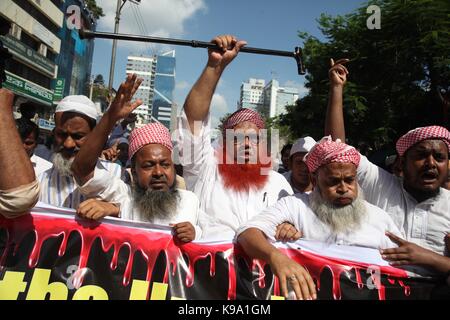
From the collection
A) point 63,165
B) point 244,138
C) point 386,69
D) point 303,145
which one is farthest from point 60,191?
point 386,69

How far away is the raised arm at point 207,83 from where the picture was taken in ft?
8.71

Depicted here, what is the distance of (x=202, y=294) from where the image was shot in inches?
83.7

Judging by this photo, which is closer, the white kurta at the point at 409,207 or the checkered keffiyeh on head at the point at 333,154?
the checkered keffiyeh on head at the point at 333,154

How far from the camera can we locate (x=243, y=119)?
10.2ft

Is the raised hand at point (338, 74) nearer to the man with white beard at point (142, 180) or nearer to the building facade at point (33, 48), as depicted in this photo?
the man with white beard at point (142, 180)

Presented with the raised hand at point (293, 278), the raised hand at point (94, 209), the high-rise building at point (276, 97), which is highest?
the high-rise building at point (276, 97)

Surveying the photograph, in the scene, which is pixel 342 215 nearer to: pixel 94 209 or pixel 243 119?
pixel 243 119

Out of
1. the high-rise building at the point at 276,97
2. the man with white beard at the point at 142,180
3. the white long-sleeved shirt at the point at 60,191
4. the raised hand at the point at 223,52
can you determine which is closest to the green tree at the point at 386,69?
the raised hand at the point at 223,52

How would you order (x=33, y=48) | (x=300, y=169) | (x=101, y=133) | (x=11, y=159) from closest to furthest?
(x=11, y=159) → (x=101, y=133) → (x=300, y=169) → (x=33, y=48)

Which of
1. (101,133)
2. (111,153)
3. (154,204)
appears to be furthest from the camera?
(111,153)

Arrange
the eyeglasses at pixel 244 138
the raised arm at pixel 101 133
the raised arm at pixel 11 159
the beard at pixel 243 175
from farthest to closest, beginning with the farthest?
the eyeglasses at pixel 244 138 → the beard at pixel 243 175 → the raised arm at pixel 101 133 → the raised arm at pixel 11 159

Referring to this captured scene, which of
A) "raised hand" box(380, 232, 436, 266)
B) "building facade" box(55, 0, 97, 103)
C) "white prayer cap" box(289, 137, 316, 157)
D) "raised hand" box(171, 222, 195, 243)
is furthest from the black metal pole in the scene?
"building facade" box(55, 0, 97, 103)

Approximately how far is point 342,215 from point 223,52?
4.58 ft

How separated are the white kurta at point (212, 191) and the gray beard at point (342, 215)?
0.60 meters
